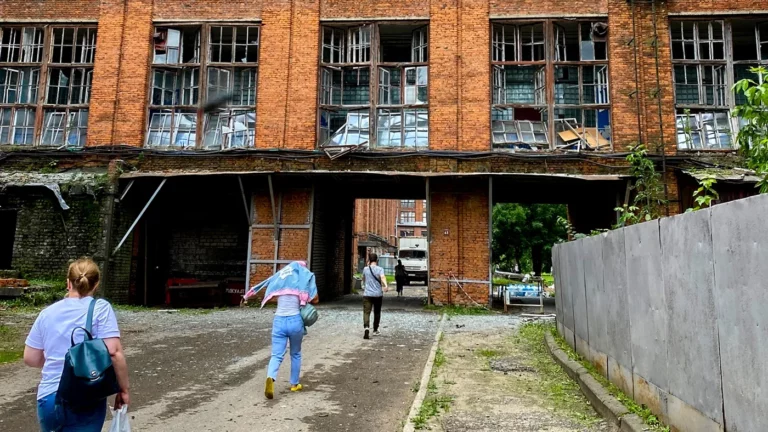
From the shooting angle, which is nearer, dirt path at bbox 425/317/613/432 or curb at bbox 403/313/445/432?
curb at bbox 403/313/445/432

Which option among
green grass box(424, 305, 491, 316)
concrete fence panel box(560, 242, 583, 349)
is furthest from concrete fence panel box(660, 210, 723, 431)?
green grass box(424, 305, 491, 316)

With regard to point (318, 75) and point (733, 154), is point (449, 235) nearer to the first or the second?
point (318, 75)

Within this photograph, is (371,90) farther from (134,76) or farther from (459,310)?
(134,76)

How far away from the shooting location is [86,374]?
284 centimetres

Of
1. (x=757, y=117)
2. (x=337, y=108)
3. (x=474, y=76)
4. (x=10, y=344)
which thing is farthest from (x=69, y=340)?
(x=474, y=76)

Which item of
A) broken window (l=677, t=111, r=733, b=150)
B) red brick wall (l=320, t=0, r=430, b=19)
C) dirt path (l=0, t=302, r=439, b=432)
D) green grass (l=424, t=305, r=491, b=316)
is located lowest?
dirt path (l=0, t=302, r=439, b=432)

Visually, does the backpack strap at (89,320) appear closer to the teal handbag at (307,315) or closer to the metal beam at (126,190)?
the teal handbag at (307,315)

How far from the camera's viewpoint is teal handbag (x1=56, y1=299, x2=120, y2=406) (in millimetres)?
2834

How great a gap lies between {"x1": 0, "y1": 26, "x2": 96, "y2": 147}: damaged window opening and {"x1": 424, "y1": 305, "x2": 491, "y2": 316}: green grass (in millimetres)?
12277

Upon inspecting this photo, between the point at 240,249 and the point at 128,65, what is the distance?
681 cm

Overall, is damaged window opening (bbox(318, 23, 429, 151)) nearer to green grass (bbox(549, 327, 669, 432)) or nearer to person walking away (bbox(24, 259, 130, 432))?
green grass (bbox(549, 327, 669, 432))

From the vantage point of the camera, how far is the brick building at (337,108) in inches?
602

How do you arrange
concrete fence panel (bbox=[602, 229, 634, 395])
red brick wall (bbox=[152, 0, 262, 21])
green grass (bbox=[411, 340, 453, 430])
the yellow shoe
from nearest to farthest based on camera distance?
green grass (bbox=[411, 340, 453, 430])
concrete fence panel (bbox=[602, 229, 634, 395])
the yellow shoe
red brick wall (bbox=[152, 0, 262, 21])

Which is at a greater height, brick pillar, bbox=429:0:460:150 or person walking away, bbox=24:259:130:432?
brick pillar, bbox=429:0:460:150
